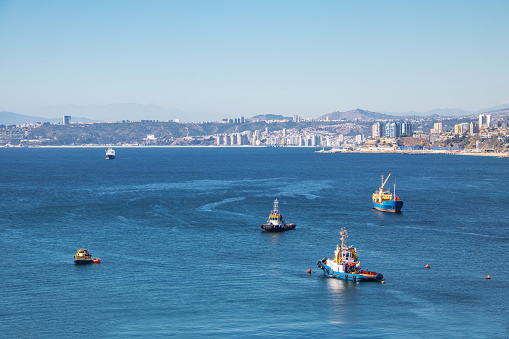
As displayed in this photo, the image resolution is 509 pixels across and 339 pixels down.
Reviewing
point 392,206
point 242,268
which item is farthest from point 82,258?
point 392,206

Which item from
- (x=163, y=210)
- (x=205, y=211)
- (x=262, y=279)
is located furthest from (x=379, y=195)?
(x=262, y=279)

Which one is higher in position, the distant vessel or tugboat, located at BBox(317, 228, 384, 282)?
the distant vessel

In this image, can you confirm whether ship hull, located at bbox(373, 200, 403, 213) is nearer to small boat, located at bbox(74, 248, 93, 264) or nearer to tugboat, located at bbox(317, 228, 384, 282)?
tugboat, located at bbox(317, 228, 384, 282)

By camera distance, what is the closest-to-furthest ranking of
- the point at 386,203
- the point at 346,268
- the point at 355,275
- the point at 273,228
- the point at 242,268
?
the point at 355,275
the point at 346,268
the point at 242,268
the point at 273,228
the point at 386,203

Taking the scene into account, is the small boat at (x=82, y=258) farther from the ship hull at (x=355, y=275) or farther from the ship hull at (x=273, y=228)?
the ship hull at (x=273, y=228)

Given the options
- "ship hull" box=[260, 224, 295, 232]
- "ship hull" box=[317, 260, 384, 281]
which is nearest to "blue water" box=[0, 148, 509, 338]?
"ship hull" box=[317, 260, 384, 281]

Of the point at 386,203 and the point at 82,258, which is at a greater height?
the point at 386,203

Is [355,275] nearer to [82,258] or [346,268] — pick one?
[346,268]
